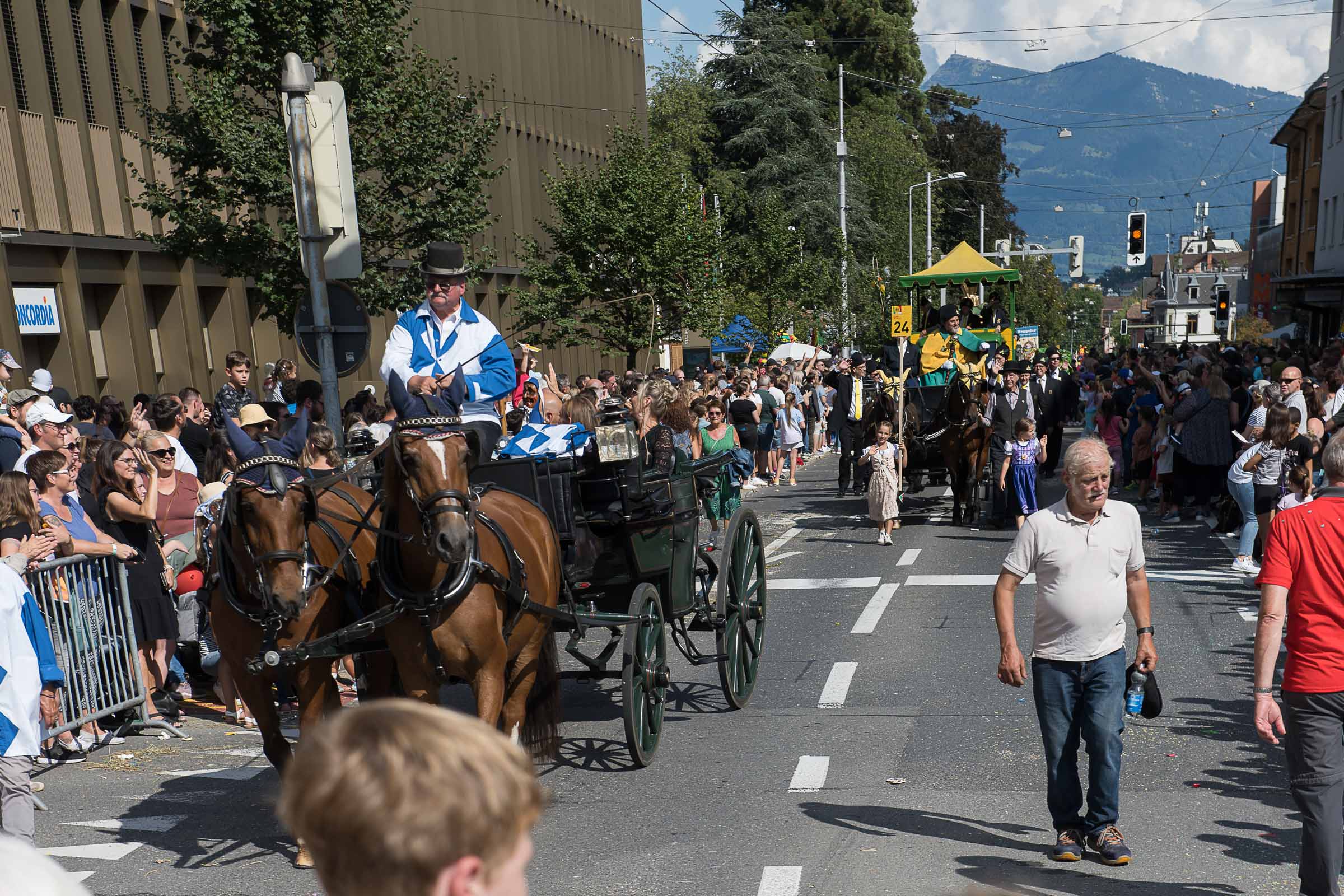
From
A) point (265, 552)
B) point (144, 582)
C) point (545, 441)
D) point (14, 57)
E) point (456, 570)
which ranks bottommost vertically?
point (144, 582)

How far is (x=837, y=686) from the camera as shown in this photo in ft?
29.7

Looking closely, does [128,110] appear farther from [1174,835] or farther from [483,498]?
[1174,835]

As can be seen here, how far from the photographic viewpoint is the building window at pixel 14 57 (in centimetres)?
1777

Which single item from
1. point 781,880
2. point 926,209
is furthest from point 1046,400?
point 926,209

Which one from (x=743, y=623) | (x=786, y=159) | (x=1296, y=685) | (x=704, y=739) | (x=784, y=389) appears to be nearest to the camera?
(x=1296, y=685)

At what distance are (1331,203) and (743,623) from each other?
4324 cm

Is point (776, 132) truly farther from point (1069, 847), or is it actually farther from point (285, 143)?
point (1069, 847)

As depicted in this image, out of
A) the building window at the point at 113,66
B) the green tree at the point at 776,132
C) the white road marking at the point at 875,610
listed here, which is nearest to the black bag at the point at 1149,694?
the white road marking at the point at 875,610

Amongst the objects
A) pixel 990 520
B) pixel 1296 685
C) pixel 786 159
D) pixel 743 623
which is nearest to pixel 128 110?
pixel 990 520

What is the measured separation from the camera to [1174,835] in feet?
19.7

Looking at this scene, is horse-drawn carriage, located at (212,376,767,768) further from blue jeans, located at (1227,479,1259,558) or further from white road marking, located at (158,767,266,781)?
blue jeans, located at (1227,479,1259,558)

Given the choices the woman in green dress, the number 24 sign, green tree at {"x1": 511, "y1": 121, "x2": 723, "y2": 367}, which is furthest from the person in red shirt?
green tree at {"x1": 511, "y1": 121, "x2": 723, "y2": 367}

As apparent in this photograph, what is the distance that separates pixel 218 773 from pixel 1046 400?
16.5 metres

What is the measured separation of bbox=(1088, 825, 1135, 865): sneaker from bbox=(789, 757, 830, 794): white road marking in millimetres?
1573
